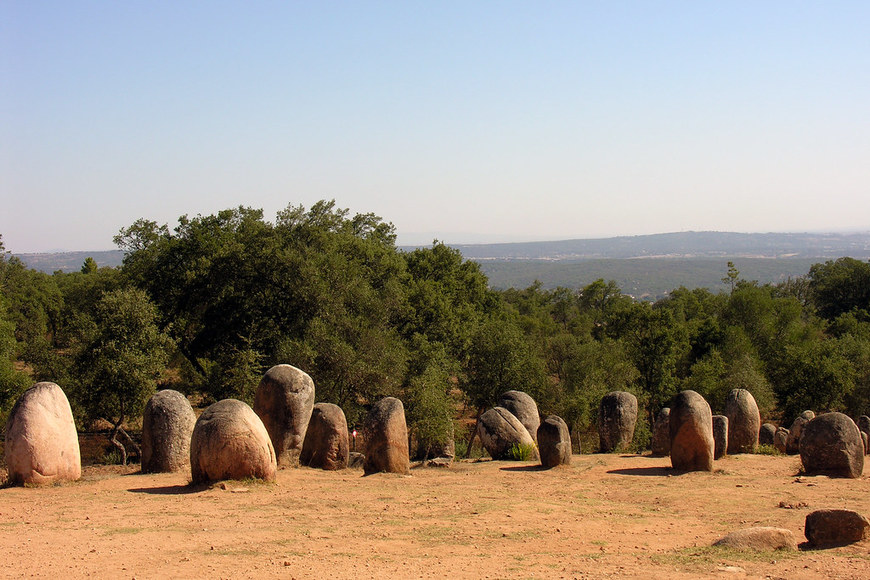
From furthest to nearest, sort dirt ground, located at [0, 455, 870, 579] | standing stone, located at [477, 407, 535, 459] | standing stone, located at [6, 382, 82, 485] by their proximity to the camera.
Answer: standing stone, located at [477, 407, 535, 459]
standing stone, located at [6, 382, 82, 485]
dirt ground, located at [0, 455, 870, 579]

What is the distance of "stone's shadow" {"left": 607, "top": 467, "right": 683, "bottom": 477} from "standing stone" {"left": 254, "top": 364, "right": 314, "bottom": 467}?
29.6ft

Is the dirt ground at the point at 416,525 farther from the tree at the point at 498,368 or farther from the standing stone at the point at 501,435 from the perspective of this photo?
the tree at the point at 498,368

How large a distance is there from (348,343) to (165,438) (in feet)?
43.2

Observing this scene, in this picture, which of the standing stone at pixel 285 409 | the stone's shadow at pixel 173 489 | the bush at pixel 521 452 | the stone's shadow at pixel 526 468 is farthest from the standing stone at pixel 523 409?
the stone's shadow at pixel 173 489

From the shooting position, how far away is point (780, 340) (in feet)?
155

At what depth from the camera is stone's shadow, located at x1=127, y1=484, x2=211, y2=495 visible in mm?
15562

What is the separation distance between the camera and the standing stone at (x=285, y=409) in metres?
20.2

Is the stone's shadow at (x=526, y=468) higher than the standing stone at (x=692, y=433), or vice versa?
the standing stone at (x=692, y=433)

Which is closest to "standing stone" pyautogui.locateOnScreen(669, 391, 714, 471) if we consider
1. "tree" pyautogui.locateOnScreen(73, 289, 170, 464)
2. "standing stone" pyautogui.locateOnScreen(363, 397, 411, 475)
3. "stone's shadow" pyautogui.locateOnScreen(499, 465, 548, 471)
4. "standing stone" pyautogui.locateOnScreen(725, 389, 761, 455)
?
"stone's shadow" pyautogui.locateOnScreen(499, 465, 548, 471)

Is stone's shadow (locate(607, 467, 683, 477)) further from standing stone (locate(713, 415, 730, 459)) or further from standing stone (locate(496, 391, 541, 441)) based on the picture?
standing stone (locate(496, 391, 541, 441))

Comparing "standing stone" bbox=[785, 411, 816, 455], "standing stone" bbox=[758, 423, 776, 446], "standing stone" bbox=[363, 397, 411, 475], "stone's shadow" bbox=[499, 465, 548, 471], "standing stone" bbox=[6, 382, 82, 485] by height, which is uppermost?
"standing stone" bbox=[6, 382, 82, 485]

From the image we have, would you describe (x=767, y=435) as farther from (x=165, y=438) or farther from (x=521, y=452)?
(x=165, y=438)

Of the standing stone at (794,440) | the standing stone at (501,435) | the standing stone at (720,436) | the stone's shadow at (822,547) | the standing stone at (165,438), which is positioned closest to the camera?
the stone's shadow at (822,547)

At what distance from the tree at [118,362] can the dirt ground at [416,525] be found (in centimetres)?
652
